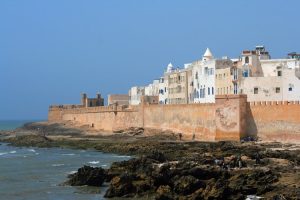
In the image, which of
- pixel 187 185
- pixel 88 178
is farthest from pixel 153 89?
pixel 187 185

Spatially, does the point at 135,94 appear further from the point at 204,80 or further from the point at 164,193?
the point at 164,193

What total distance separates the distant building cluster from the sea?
40.6 feet

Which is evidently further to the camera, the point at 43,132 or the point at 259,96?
the point at 43,132

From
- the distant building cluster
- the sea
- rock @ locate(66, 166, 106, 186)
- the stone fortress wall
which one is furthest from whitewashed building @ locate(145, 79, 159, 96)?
rock @ locate(66, 166, 106, 186)

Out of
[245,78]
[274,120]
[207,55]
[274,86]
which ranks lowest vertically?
[274,120]

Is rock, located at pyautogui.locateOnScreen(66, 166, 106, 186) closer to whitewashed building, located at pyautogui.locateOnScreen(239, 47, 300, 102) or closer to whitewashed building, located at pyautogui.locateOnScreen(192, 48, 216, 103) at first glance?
whitewashed building, located at pyautogui.locateOnScreen(239, 47, 300, 102)

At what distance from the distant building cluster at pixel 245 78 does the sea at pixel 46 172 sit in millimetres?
12374

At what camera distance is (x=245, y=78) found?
44.7 metres

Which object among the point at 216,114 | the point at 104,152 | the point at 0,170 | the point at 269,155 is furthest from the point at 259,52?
the point at 0,170

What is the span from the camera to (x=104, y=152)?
41.6 m

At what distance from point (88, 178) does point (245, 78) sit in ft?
76.5

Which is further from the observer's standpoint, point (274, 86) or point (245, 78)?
point (245, 78)

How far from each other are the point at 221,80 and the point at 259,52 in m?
4.78

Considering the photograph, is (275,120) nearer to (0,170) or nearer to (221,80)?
(221,80)
